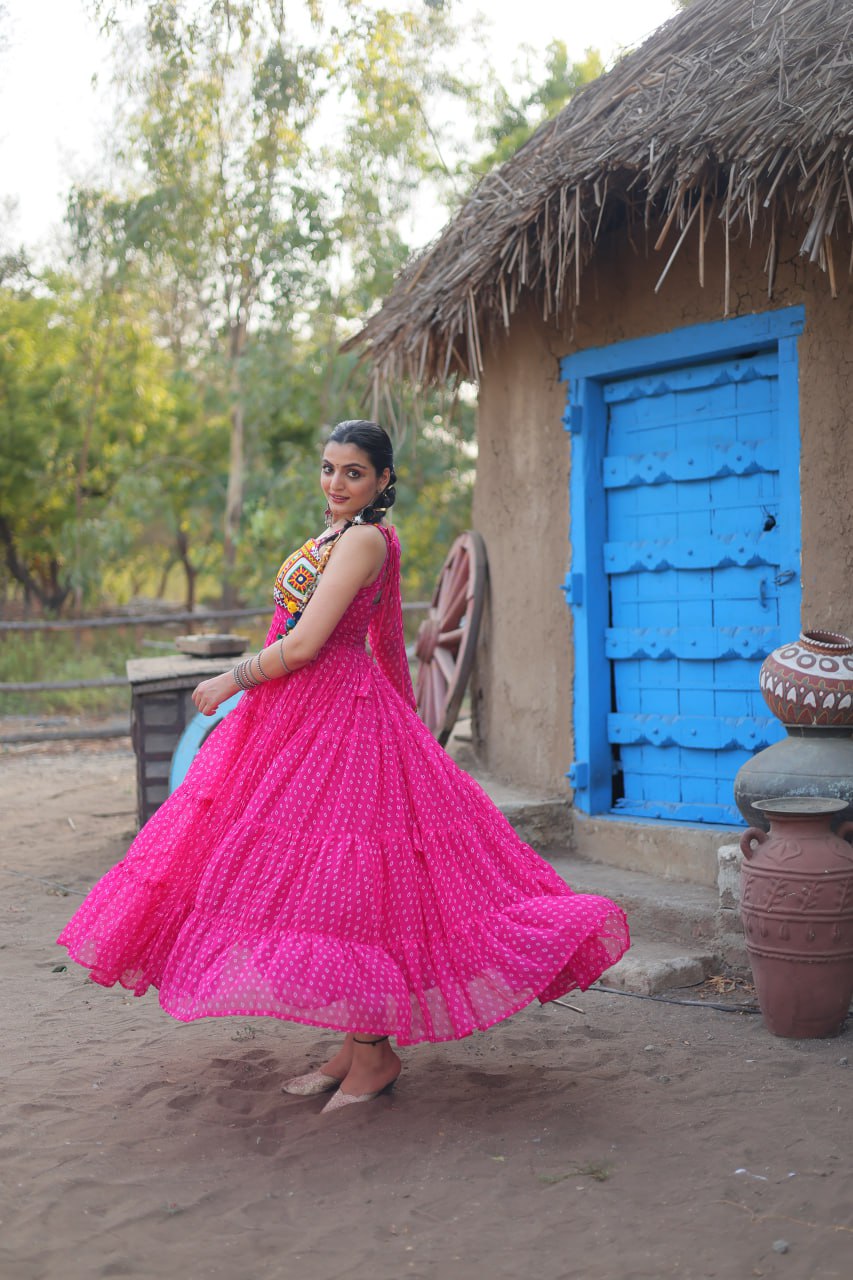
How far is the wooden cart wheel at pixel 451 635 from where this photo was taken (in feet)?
20.1

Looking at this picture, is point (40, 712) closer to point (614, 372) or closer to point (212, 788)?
point (614, 372)

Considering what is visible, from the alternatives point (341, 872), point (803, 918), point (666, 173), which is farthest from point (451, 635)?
point (341, 872)

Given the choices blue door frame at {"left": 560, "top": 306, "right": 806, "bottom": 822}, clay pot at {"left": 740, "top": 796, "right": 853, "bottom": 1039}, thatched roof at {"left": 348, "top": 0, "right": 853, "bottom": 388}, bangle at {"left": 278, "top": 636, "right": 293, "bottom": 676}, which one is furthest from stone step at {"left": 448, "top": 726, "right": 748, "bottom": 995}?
thatched roof at {"left": 348, "top": 0, "right": 853, "bottom": 388}

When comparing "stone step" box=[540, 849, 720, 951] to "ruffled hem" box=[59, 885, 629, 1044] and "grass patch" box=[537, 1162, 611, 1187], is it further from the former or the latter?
"grass patch" box=[537, 1162, 611, 1187]

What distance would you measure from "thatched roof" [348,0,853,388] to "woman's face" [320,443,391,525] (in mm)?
1627

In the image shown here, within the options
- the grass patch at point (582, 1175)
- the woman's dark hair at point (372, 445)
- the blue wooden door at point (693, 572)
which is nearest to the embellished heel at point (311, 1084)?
the grass patch at point (582, 1175)

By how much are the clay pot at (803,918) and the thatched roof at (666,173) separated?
176cm

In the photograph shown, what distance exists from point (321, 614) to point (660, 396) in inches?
112

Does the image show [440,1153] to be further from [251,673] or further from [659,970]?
[659,970]

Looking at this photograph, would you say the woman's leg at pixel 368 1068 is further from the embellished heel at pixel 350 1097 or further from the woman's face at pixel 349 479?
the woman's face at pixel 349 479

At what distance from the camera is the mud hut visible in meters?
Result: 4.35

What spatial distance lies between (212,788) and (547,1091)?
1.14 metres

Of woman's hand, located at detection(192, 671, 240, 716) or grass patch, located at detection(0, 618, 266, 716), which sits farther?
grass patch, located at detection(0, 618, 266, 716)

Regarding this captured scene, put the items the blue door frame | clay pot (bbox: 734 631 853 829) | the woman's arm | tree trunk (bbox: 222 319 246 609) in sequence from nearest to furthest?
the woman's arm, clay pot (bbox: 734 631 853 829), the blue door frame, tree trunk (bbox: 222 319 246 609)
